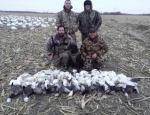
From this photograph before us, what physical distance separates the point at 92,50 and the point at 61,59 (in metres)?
0.88

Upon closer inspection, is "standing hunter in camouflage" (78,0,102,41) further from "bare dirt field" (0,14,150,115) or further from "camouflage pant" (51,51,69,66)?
"bare dirt field" (0,14,150,115)

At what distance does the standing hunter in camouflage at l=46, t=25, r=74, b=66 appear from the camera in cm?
562

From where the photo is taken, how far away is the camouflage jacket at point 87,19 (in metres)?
6.05

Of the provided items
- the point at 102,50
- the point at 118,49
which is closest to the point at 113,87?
the point at 102,50

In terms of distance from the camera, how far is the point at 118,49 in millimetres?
8203

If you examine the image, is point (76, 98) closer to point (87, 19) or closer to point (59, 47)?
point (59, 47)

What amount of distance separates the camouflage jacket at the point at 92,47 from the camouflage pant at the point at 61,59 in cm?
45

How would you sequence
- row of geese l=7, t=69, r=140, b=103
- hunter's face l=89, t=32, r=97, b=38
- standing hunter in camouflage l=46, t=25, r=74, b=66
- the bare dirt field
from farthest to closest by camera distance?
standing hunter in camouflage l=46, t=25, r=74, b=66 → hunter's face l=89, t=32, r=97, b=38 → row of geese l=7, t=69, r=140, b=103 → the bare dirt field

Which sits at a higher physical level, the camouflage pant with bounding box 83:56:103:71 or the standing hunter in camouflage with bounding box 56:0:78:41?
the standing hunter in camouflage with bounding box 56:0:78:41

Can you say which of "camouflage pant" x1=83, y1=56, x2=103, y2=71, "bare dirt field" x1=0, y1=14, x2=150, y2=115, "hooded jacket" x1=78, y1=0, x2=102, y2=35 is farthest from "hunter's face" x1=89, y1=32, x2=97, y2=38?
"bare dirt field" x1=0, y1=14, x2=150, y2=115

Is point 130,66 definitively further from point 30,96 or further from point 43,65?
point 30,96

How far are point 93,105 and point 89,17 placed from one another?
116 inches

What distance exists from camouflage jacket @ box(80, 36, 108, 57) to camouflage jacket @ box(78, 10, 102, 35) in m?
0.78

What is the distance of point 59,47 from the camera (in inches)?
225
